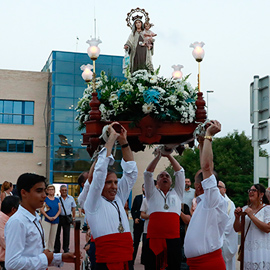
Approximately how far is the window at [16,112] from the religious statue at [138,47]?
38.1 m

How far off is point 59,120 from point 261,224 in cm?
3763

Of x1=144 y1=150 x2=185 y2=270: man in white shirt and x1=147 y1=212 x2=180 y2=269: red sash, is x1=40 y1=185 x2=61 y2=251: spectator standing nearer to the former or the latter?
x1=144 y1=150 x2=185 y2=270: man in white shirt

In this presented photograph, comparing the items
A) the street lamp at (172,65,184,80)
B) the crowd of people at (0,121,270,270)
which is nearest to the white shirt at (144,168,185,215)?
the crowd of people at (0,121,270,270)

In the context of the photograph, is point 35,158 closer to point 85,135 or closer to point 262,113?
point 262,113

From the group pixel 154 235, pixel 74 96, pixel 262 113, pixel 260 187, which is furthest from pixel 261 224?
pixel 74 96

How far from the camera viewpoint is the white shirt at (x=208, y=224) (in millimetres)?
5453

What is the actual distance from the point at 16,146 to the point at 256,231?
38834 mm

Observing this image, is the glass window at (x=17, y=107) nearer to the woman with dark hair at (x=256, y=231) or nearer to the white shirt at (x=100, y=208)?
the woman with dark hair at (x=256, y=231)

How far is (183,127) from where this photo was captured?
645 cm

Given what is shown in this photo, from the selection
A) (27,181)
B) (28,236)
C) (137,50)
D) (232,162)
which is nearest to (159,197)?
(137,50)

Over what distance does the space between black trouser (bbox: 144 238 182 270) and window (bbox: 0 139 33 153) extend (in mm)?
38165

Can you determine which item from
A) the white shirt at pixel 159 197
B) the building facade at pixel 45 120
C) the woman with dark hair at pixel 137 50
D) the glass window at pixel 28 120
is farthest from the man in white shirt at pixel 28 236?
the glass window at pixel 28 120

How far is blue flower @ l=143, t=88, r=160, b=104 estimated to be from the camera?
6270 mm

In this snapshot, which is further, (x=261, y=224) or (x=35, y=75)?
(x=35, y=75)
